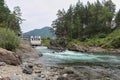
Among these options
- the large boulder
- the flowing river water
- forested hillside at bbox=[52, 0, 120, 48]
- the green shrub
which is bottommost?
the flowing river water

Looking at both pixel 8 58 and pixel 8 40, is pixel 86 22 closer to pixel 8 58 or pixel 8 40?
pixel 8 40

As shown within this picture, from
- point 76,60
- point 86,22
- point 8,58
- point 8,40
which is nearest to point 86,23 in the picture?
point 86,22

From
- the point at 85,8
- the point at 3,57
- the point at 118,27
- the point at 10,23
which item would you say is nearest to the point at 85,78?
the point at 3,57

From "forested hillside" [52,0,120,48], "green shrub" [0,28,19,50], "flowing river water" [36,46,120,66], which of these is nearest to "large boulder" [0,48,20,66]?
"green shrub" [0,28,19,50]

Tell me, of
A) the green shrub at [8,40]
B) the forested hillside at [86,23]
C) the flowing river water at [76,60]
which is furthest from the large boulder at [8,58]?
the forested hillside at [86,23]

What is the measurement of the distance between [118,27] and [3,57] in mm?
91362

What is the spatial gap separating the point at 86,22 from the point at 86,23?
0.49 meters

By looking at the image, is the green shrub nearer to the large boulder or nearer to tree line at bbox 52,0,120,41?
the large boulder

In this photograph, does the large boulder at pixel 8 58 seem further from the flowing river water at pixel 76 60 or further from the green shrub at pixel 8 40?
the flowing river water at pixel 76 60

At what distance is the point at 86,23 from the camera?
128 metres

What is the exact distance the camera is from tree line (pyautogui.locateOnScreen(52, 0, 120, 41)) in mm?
118938

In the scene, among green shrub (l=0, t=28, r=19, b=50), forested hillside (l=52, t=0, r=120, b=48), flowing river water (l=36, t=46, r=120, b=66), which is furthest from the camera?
forested hillside (l=52, t=0, r=120, b=48)

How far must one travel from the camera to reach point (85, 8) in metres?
130

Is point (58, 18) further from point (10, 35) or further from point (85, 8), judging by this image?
point (10, 35)
